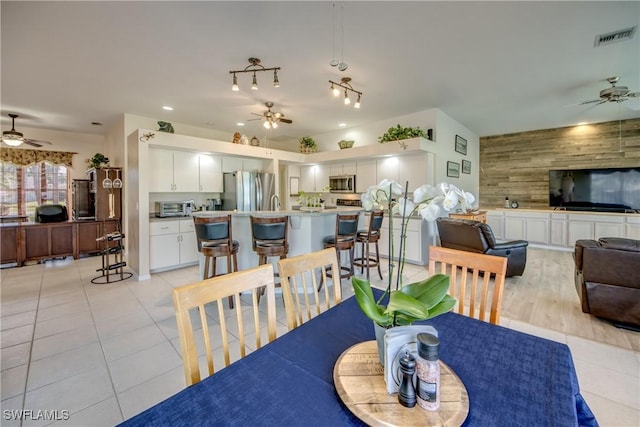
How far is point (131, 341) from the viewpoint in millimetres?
2475

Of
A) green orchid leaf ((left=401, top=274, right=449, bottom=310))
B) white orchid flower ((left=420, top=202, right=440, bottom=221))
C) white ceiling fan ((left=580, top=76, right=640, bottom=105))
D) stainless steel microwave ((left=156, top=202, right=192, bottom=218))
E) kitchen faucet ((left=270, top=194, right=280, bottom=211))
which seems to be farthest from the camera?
stainless steel microwave ((left=156, top=202, right=192, bottom=218))

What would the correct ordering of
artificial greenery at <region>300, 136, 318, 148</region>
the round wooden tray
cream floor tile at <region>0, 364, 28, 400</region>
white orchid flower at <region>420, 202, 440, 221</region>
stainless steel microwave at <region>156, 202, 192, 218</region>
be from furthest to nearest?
artificial greenery at <region>300, 136, 318, 148</region>
stainless steel microwave at <region>156, 202, 192, 218</region>
cream floor tile at <region>0, 364, 28, 400</region>
white orchid flower at <region>420, 202, 440, 221</region>
the round wooden tray

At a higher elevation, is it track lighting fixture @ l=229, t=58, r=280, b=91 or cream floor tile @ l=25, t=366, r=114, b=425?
track lighting fixture @ l=229, t=58, r=280, b=91

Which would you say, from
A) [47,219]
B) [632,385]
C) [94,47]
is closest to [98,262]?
[47,219]

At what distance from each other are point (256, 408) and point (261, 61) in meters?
3.45

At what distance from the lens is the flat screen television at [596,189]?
568cm

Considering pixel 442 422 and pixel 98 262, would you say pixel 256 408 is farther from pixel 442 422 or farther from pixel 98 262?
pixel 98 262

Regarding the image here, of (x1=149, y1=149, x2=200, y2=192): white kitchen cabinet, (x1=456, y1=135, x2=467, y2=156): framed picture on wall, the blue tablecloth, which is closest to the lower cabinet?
(x1=149, y1=149, x2=200, y2=192): white kitchen cabinet

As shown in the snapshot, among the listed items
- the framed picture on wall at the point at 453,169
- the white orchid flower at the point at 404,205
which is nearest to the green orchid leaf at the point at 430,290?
the white orchid flower at the point at 404,205

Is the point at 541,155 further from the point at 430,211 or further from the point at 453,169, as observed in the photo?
the point at 430,211

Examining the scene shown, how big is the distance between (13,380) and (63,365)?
27cm

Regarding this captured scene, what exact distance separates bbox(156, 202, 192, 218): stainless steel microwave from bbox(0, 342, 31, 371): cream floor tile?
2763mm

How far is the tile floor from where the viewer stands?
1.72 m

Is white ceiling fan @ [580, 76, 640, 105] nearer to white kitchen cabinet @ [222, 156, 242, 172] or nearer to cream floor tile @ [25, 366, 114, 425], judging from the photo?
white kitchen cabinet @ [222, 156, 242, 172]
